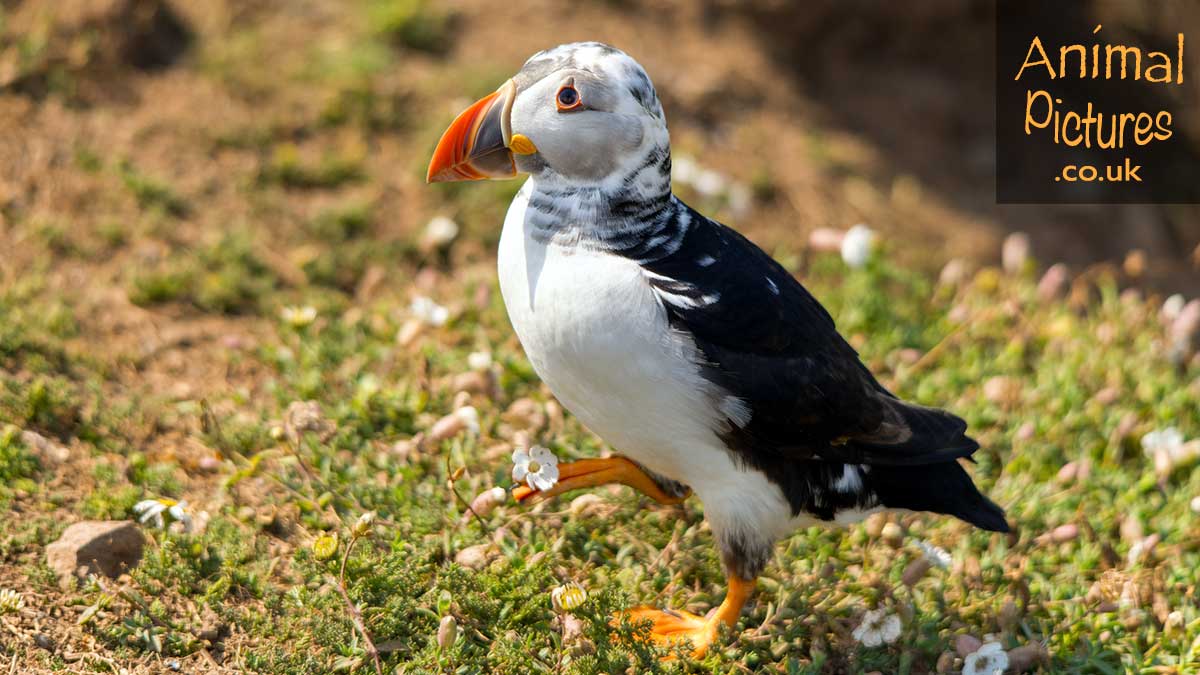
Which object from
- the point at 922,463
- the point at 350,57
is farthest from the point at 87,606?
the point at 350,57

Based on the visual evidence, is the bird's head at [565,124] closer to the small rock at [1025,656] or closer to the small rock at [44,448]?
the small rock at [44,448]

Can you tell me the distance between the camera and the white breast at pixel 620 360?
316cm

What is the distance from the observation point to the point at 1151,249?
24.5 feet

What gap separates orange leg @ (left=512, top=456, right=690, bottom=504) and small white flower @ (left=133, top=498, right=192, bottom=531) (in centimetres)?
106

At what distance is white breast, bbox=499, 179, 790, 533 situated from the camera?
10.4ft

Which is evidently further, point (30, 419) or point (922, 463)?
point (30, 419)

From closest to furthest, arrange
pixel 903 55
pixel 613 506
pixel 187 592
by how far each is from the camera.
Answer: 1. pixel 187 592
2. pixel 613 506
3. pixel 903 55

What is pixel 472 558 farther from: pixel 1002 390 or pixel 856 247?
pixel 1002 390

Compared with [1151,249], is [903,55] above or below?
above

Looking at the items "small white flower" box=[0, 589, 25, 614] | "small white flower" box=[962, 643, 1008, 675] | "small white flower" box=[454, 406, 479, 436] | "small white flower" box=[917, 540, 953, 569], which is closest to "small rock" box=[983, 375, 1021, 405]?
"small white flower" box=[917, 540, 953, 569]

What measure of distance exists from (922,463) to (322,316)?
2791 millimetres

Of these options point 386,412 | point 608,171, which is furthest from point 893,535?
point 386,412

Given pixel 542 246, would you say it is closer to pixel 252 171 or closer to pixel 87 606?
pixel 87 606

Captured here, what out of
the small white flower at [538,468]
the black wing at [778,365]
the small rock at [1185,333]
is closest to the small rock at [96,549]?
the small white flower at [538,468]
